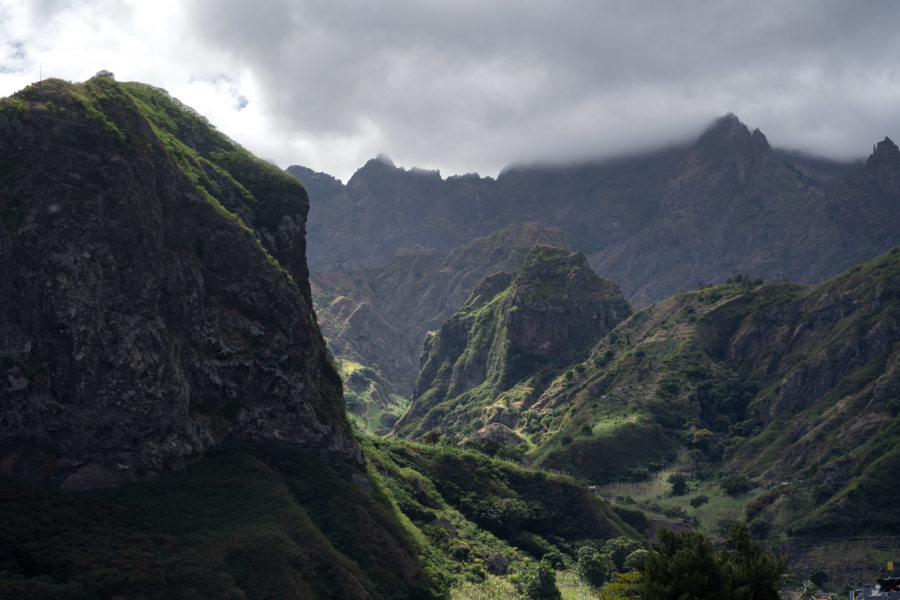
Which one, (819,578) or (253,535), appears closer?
(253,535)

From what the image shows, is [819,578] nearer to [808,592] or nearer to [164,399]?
[808,592]

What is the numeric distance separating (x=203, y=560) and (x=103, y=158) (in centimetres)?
6687

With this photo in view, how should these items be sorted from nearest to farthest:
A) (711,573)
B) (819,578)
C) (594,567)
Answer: (711,573) < (594,567) < (819,578)

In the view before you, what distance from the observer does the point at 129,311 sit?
117 meters

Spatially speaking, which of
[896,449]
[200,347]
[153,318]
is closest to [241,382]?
[200,347]

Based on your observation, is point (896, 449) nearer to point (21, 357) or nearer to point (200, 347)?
point (200, 347)

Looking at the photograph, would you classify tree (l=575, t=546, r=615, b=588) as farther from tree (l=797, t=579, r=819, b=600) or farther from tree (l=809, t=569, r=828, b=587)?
tree (l=809, t=569, r=828, b=587)

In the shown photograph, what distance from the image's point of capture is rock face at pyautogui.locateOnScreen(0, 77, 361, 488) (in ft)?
346

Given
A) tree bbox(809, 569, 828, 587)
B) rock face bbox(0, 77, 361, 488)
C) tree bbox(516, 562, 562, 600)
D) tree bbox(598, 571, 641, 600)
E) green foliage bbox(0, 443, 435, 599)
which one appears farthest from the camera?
tree bbox(809, 569, 828, 587)

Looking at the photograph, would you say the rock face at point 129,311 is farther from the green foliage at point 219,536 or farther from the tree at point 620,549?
the tree at point 620,549

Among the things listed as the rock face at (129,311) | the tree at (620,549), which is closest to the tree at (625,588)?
the rock face at (129,311)


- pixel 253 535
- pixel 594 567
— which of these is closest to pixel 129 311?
pixel 253 535

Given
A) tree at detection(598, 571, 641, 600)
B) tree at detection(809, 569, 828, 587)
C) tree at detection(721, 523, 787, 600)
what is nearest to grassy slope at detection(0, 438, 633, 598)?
tree at detection(598, 571, 641, 600)

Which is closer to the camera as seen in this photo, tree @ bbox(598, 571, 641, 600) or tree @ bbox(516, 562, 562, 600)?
tree @ bbox(598, 571, 641, 600)
